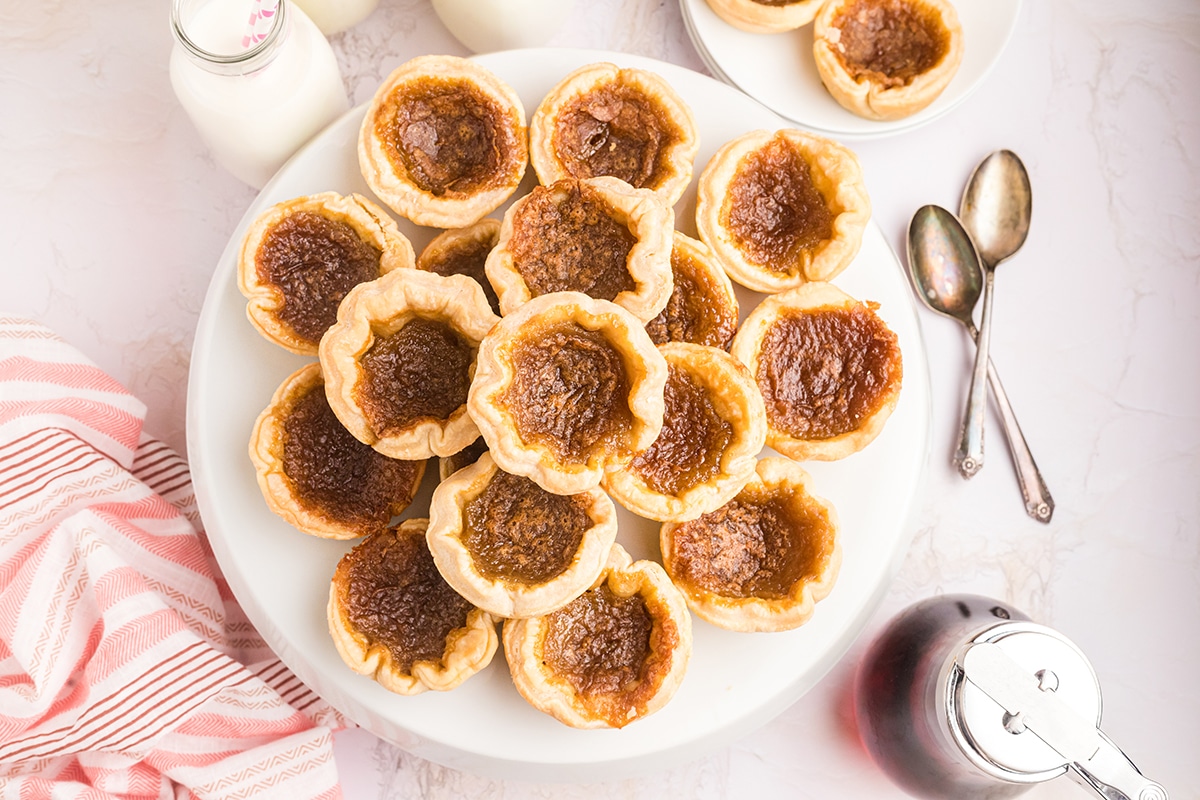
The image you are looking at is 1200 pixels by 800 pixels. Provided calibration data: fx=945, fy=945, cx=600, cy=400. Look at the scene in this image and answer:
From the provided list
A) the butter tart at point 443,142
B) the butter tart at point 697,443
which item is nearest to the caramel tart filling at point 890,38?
the butter tart at point 443,142

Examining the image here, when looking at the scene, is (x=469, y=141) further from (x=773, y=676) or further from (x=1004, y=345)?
(x=1004, y=345)

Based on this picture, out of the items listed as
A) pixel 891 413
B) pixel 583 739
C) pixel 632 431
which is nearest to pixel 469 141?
pixel 632 431

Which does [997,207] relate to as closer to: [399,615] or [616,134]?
[616,134]

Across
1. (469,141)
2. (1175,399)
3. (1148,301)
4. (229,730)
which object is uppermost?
(469,141)

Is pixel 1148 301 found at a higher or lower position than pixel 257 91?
lower

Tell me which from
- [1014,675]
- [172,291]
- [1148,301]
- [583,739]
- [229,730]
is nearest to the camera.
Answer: [1014,675]

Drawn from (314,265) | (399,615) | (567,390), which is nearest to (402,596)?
(399,615)
